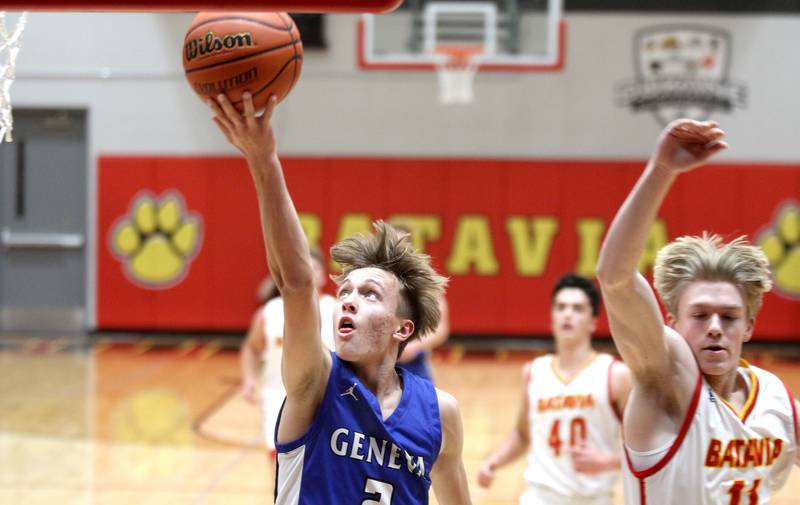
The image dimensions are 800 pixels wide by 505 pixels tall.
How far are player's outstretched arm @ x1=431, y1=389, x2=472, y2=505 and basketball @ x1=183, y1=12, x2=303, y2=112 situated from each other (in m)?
1.03

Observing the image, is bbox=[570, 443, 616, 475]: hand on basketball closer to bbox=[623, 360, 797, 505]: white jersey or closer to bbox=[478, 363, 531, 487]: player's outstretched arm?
bbox=[478, 363, 531, 487]: player's outstretched arm

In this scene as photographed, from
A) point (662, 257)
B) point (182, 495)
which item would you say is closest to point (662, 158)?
point (662, 257)

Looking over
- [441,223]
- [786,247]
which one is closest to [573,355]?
[441,223]

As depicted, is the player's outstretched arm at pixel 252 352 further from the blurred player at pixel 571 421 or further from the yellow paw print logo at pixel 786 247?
the yellow paw print logo at pixel 786 247

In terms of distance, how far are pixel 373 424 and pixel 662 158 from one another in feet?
3.36

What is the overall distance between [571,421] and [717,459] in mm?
1826

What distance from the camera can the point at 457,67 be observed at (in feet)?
38.1

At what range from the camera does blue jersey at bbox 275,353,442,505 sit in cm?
257

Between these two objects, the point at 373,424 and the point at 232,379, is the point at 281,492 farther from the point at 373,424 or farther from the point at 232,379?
the point at 232,379

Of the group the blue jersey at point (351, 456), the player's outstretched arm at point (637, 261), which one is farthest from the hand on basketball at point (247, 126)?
the player's outstretched arm at point (637, 261)

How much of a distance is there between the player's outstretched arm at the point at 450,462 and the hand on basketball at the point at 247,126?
0.99 metres

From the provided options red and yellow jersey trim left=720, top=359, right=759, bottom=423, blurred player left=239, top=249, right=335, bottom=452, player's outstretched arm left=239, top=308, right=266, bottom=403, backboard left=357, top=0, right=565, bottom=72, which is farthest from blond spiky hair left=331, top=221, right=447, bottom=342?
backboard left=357, top=0, right=565, bottom=72

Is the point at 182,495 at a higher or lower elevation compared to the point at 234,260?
lower

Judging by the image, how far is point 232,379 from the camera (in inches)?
420
